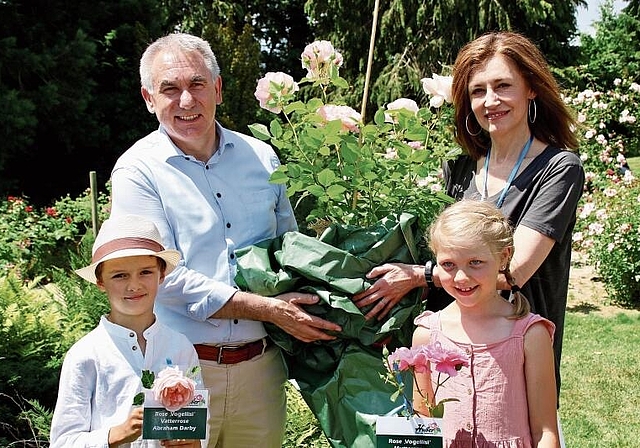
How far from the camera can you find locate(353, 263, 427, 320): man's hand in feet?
6.63

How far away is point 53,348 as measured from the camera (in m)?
4.55

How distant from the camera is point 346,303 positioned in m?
2.02

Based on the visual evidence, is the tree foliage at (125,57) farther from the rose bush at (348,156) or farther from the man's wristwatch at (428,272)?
the man's wristwatch at (428,272)

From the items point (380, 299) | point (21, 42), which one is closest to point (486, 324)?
point (380, 299)

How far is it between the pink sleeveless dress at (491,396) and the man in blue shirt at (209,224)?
0.39m

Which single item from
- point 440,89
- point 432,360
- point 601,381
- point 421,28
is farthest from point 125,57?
point 432,360

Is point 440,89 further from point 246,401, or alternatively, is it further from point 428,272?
point 246,401

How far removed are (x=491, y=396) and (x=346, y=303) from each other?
1.47 feet

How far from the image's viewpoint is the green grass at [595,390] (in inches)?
153

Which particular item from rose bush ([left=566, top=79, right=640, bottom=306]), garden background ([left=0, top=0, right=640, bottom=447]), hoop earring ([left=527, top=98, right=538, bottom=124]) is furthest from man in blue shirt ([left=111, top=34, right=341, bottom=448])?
rose bush ([left=566, top=79, right=640, bottom=306])

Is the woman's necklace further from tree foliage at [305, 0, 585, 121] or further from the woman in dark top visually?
tree foliage at [305, 0, 585, 121]

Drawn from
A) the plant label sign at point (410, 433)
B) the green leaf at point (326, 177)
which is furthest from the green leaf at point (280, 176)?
the plant label sign at point (410, 433)

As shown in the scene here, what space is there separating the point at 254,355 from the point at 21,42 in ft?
35.5

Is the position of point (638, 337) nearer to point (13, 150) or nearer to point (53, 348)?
point (53, 348)
